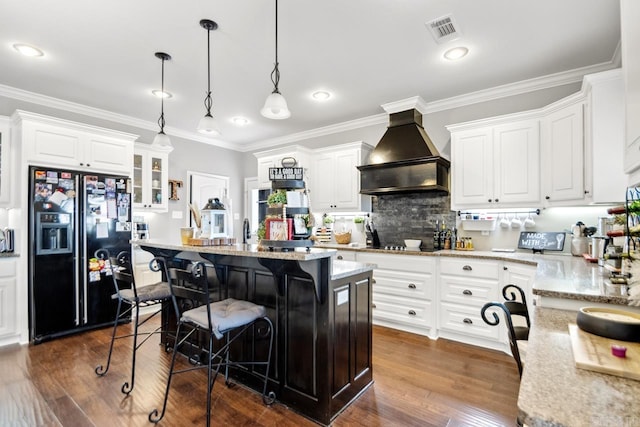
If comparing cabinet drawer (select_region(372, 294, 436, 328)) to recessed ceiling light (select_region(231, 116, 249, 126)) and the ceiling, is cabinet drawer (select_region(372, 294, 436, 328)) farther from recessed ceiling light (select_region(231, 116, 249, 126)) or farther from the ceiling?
recessed ceiling light (select_region(231, 116, 249, 126))

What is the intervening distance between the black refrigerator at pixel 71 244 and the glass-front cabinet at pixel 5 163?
33 centimetres

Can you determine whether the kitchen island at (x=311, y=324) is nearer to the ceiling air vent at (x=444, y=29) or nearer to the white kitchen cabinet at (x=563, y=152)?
the ceiling air vent at (x=444, y=29)

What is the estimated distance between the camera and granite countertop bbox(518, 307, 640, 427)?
0.57 meters

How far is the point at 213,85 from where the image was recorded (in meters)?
3.61

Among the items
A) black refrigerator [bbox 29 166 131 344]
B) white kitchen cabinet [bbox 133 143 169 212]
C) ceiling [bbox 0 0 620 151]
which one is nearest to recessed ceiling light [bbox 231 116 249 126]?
ceiling [bbox 0 0 620 151]

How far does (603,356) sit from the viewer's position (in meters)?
0.81

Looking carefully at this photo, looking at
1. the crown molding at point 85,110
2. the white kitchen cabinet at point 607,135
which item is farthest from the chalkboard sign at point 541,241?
the crown molding at point 85,110

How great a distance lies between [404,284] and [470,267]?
726 millimetres

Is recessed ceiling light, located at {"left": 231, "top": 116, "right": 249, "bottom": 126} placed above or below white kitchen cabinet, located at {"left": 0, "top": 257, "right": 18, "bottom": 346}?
above

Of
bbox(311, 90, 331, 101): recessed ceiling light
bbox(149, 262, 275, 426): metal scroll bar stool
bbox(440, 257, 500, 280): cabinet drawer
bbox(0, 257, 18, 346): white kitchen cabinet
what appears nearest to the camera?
bbox(149, 262, 275, 426): metal scroll bar stool

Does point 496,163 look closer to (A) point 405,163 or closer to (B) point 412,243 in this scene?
(A) point 405,163

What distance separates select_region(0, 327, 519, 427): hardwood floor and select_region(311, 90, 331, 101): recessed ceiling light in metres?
2.86

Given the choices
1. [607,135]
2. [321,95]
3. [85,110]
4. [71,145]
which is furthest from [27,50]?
[607,135]

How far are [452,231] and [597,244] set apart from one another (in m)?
1.48
